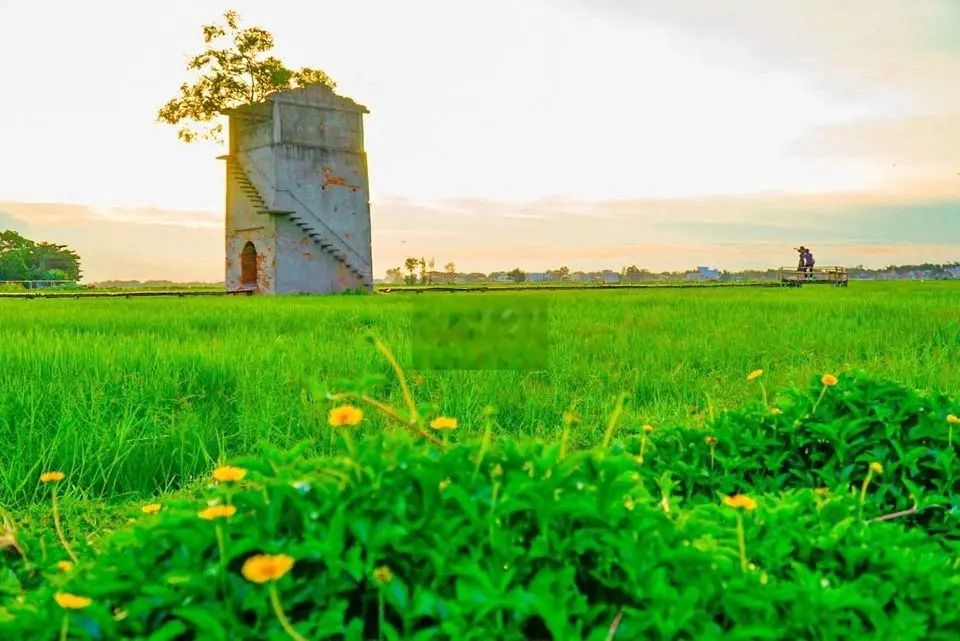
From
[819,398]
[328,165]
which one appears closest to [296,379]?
[819,398]

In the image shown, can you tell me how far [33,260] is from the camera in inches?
2114

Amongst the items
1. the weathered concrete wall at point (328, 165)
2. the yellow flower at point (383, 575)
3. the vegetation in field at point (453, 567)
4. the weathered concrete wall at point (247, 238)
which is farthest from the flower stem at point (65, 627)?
the weathered concrete wall at point (328, 165)

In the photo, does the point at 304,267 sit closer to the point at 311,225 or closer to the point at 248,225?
the point at 311,225

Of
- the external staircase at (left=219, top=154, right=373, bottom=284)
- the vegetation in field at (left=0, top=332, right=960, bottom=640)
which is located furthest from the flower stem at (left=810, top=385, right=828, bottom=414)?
the external staircase at (left=219, top=154, right=373, bottom=284)

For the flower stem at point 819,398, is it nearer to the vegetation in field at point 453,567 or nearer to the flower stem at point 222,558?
the vegetation in field at point 453,567

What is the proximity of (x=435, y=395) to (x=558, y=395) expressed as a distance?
31.4 inches

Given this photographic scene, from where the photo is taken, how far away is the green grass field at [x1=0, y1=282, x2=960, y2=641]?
1363 millimetres

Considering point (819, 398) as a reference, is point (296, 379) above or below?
below

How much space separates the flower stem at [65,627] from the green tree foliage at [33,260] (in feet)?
166

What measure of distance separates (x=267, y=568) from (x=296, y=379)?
4.44 m

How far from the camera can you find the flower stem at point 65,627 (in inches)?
49.2

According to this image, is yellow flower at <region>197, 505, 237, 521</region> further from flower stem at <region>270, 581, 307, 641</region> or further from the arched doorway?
the arched doorway

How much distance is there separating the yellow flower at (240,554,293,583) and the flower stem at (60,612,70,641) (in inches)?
11.8

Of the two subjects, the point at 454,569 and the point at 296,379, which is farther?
the point at 296,379
